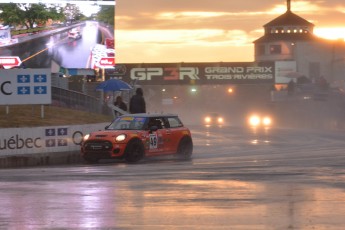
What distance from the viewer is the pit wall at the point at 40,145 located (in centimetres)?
2394

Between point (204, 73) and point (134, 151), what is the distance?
67.9 m

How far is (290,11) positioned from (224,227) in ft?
398

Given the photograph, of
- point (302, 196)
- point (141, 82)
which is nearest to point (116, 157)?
point (302, 196)

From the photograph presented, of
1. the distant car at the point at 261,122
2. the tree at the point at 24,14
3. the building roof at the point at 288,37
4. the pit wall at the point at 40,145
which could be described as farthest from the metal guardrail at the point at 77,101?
the building roof at the point at 288,37

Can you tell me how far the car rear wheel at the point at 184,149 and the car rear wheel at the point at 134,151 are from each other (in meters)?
2.10

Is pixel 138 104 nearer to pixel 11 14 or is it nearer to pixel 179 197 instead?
pixel 179 197

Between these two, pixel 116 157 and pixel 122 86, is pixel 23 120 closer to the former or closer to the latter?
pixel 116 157

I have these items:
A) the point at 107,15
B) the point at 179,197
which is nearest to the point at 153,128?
the point at 179,197

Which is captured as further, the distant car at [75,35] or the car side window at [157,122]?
the distant car at [75,35]

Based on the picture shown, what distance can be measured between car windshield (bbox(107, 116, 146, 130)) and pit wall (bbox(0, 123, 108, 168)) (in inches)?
76.1

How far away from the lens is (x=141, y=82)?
91.2 metres

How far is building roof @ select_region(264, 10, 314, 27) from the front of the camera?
125 metres

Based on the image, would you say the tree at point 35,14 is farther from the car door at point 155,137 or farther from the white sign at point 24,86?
the car door at point 155,137

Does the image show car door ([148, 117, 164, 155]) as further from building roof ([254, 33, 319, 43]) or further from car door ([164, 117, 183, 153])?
building roof ([254, 33, 319, 43])
